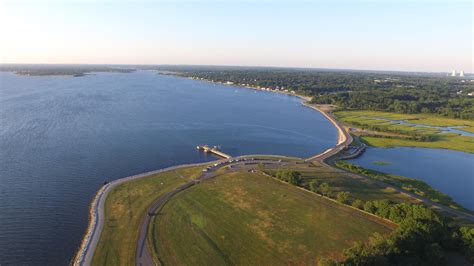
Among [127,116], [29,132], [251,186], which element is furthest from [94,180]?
[127,116]

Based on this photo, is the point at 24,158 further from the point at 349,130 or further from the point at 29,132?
the point at 349,130

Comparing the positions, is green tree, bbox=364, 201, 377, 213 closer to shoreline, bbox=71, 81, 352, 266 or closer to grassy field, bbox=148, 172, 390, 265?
grassy field, bbox=148, 172, 390, 265

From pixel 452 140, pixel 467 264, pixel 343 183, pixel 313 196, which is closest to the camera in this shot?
pixel 467 264

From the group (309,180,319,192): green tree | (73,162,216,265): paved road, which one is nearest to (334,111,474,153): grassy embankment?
(309,180,319,192): green tree

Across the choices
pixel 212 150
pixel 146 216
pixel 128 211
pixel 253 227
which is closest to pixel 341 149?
pixel 212 150

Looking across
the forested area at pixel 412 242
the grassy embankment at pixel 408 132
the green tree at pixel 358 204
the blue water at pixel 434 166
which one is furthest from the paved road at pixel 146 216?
the grassy embankment at pixel 408 132

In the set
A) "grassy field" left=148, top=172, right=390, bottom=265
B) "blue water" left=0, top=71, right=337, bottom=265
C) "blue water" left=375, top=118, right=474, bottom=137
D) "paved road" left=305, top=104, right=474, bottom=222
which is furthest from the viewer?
"blue water" left=375, top=118, right=474, bottom=137

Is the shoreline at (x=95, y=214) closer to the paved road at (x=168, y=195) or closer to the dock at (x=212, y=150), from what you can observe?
the paved road at (x=168, y=195)
